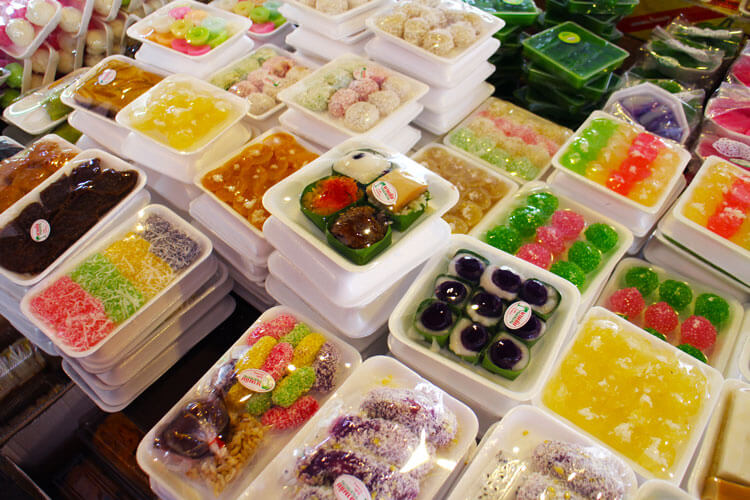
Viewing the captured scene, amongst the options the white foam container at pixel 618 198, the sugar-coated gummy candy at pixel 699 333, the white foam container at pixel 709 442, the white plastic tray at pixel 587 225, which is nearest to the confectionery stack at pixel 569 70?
the white foam container at pixel 618 198

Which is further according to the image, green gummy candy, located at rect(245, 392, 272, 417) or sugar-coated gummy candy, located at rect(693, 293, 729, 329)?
sugar-coated gummy candy, located at rect(693, 293, 729, 329)

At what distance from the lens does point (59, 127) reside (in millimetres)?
2750

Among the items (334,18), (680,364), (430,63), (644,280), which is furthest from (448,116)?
(680,364)

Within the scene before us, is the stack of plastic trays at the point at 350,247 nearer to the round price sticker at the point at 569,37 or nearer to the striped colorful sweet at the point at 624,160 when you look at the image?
the striped colorful sweet at the point at 624,160

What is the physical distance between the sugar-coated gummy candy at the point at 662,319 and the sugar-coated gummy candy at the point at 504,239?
533mm

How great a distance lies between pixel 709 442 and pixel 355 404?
1.05 meters

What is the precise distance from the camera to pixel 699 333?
1714 millimetres

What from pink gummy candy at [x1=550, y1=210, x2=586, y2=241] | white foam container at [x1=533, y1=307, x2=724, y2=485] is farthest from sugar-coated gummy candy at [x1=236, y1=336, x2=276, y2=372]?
pink gummy candy at [x1=550, y1=210, x2=586, y2=241]

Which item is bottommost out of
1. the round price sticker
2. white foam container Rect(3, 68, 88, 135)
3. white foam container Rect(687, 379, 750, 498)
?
white foam container Rect(687, 379, 750, 498)

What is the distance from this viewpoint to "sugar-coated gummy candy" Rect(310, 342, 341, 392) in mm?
1522

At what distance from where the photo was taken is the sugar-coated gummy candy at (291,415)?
1.44 metres

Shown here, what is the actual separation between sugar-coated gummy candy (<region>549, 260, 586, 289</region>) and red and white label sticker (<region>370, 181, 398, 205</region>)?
705 mm

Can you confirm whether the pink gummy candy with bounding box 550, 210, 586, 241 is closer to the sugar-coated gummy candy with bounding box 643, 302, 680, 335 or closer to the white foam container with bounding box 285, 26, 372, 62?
the sugar-coated gummy candy with bounding box 643, 302, 680, 335

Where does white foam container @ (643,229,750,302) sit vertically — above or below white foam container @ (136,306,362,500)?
above
